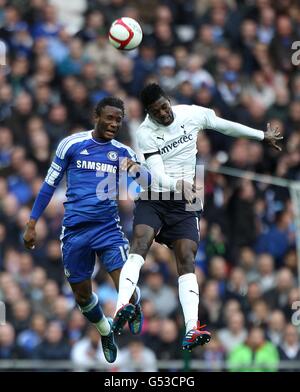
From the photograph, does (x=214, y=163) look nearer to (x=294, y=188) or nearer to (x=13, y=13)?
(x=294, y=188)

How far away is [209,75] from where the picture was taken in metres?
20.2

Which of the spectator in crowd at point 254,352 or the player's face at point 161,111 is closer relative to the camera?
the player's face at point 161,111

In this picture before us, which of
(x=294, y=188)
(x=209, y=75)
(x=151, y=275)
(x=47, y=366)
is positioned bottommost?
(x=47, y=366)

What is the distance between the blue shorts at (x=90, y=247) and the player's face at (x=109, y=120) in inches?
37.3

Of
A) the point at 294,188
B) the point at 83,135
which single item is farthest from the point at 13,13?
the point at 83,135

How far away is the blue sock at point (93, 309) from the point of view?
1424cm

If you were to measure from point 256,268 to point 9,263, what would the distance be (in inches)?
136

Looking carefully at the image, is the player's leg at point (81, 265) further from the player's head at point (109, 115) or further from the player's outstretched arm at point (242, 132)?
the player's outstretched arm at point (242, 132)

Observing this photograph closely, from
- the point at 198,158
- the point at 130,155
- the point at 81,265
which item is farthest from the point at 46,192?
the point at 198,158

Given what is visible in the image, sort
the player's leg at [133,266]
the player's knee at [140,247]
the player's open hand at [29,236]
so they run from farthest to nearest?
the player's open hand at [29,236]
the player's knee at [140,247]
the player's leg at [133,266]

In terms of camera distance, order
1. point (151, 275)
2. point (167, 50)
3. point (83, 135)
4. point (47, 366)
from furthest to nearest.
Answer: point (167, 50), point (151, 275), point (47, 366), point (83, 135)

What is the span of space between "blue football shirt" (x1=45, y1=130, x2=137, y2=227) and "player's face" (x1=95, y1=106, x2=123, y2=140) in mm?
227

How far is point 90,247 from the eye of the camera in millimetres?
13859

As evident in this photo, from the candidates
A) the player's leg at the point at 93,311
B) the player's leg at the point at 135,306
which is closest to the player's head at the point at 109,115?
the player's leg at the point at 135,306
